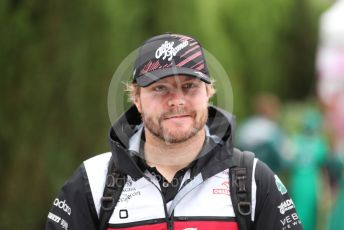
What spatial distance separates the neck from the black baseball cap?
0.93 feet

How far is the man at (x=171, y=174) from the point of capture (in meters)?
3.62

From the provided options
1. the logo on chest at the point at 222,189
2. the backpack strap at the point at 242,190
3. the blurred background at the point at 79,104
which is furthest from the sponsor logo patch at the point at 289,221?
the blurred background at the point at 79,104

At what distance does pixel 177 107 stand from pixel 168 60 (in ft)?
0.67

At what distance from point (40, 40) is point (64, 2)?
0.50 metres

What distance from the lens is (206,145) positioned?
381 centimetres

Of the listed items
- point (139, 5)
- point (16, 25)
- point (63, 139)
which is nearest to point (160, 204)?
point (16, 25)

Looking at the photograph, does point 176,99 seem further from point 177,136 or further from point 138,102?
point 138,102

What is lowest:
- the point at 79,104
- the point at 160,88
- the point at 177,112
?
the point at 79,104

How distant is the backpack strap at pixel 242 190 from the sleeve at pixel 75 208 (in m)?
0.61

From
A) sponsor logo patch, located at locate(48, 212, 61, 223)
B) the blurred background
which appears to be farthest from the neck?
the blurred background

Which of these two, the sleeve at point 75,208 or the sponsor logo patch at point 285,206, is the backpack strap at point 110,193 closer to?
Result: the sleeve at point 75,208

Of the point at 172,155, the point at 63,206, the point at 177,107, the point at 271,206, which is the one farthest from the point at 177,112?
the point at 63,206

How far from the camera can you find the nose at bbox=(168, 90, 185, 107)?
360 cm

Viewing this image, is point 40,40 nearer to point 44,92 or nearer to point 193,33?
point 44,92
